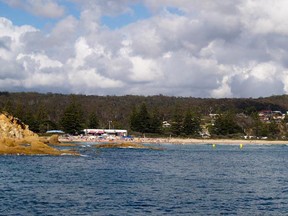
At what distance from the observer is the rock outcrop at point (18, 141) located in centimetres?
8926

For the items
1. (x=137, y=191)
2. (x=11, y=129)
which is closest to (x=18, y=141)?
(x=11, y=129)

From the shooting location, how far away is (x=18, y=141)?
431 feet

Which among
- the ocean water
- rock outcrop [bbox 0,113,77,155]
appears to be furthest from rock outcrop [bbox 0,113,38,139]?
the ocean water

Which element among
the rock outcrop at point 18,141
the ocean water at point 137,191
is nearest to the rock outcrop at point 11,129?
the rock outcrop at point 18,141

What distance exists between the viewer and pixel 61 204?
37.6m

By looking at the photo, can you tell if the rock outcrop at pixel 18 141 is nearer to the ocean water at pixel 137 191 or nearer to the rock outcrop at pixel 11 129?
the rock outcrop at pixel 11 129

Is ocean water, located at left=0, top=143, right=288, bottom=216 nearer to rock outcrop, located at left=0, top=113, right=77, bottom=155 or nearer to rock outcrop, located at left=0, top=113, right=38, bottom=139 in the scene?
rock outcrop, located at left=0, top=113, right=77, bottom=155

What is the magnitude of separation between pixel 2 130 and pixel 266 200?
11422 centimetres

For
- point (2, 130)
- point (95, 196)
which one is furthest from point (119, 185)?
point (2, 130)

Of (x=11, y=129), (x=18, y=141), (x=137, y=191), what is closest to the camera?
(x=137, y=191)

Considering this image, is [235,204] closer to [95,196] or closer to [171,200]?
Result: [171,200]

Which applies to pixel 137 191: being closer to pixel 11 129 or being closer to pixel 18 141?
pixel 18 141

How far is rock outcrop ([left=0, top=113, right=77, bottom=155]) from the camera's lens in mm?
89262

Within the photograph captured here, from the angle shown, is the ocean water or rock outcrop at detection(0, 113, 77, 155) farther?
rock outcrop at detection(0, 113, 77, 155)
